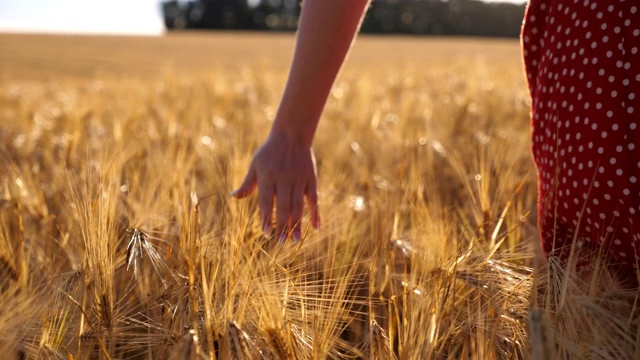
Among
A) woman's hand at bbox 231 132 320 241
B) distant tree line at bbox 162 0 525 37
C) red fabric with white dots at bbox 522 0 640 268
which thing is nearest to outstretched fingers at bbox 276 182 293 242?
woman's hand at bbox 231 132 320 241

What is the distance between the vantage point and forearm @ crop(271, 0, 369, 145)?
85 cm

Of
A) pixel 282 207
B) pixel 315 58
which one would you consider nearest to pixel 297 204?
pixel 282 207

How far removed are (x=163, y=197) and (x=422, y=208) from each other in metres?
0.43

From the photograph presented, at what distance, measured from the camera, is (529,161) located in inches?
72.8

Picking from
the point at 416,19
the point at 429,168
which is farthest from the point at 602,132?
the point at 416,19

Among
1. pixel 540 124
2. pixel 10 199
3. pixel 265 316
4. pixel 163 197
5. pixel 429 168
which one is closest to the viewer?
pixel 265 316

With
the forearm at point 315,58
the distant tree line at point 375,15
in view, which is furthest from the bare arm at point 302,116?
the distant tree line at point 375,15

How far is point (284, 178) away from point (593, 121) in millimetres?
393

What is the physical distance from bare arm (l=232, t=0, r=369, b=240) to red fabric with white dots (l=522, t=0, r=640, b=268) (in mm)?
262

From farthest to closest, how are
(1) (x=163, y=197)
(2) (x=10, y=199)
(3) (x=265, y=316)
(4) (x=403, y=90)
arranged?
1. (4) (x=403, y=90)
2. (2) (x=10, y=199)
3. (1) (x=163, y=197)
4. (3) (x=265, y=316)

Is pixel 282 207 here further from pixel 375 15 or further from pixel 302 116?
pixel 375 15

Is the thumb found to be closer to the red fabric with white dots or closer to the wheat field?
the wheat field

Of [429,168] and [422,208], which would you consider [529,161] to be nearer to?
[429,168]

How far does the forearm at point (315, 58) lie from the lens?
85 centimetres
